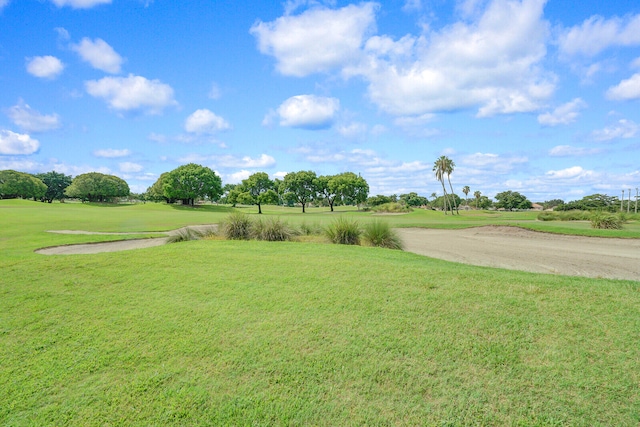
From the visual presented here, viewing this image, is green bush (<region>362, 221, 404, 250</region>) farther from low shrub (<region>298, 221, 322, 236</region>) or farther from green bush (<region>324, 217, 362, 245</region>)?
low shrub (<region>298, 221, 322, 236</region>)

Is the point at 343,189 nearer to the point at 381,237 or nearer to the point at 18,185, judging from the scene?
the point at 381,237

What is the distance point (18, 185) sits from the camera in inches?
2840

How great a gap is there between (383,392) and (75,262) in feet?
24.0

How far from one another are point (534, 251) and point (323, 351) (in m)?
11.5

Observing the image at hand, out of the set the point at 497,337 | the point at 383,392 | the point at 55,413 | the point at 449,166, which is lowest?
the point at 55,413

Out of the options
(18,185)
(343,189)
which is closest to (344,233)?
(343,189)

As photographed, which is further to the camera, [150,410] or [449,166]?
[449,166]

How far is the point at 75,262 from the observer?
741cm

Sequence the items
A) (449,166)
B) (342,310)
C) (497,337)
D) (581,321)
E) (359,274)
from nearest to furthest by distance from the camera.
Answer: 1. (497,337)
2. (581,321)
3. (342,310)
4. (359,274)
5. (449,166)

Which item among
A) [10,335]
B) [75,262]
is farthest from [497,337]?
[75,262]

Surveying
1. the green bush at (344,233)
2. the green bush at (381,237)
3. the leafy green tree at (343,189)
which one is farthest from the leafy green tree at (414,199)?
the green bush at (344,233)

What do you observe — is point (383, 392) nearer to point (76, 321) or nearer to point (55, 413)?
point (55, 413)

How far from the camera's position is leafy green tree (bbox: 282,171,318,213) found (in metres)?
66.6

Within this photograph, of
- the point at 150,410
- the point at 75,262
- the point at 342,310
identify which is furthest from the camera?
the point at 75,262
